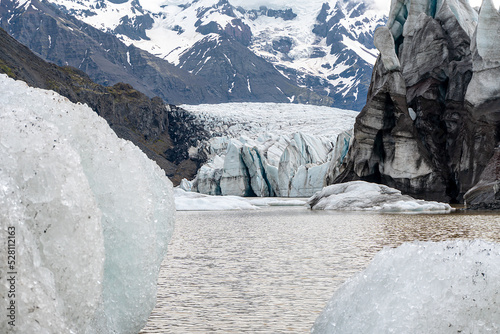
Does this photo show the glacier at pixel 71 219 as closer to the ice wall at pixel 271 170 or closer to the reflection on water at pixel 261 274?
the reflection on water at pixel 261 274

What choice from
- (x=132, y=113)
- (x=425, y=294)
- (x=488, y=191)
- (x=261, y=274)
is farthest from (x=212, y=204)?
(x=132, y=113)

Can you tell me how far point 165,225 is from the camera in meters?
5.93

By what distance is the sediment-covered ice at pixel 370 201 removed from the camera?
1018 inches

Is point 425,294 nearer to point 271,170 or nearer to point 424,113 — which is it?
point 424,113

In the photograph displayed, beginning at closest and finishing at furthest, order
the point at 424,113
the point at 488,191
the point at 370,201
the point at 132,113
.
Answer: the point at 488,191
the point at 370,201
the point at 424,113
the point at 132,113

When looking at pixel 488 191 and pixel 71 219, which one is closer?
pixel 71 219

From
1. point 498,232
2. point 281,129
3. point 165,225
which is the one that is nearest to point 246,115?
point 281,129

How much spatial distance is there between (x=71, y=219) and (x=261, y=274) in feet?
17.6

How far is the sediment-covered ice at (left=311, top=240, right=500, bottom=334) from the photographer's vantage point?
12.2ft

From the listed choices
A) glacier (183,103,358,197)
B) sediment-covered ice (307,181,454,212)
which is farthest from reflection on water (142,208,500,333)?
glacier (183,103,358,197)

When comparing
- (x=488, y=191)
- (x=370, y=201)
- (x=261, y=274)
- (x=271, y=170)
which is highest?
(x=488, y=191)

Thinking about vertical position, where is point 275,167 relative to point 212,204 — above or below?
above

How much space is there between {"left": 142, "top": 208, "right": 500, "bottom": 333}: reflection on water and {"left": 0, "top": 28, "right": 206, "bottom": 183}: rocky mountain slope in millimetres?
69150

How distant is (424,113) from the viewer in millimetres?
33375
